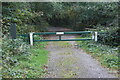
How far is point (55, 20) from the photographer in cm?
2281

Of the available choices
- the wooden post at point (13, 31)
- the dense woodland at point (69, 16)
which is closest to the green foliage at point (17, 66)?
the wooden post at point (13, 31)

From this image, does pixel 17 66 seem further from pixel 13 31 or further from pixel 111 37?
pixel 111 37

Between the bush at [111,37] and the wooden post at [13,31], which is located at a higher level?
the wooden post at [13,31]

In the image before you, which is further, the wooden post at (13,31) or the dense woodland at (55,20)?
the wooden post at (13,31)

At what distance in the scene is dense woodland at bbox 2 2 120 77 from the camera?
732 cm

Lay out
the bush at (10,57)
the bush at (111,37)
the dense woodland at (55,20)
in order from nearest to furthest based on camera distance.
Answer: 1. the bush at (10,57)
2. the dense woodland at (55,20)
3. the bush at (111,37)

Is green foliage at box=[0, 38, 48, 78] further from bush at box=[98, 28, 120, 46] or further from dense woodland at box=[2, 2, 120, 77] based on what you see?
bush at box=[98, 28, 120, 46]

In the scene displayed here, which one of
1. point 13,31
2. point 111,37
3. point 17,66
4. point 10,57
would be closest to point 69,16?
point 111,37

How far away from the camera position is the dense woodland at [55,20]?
24.0ft

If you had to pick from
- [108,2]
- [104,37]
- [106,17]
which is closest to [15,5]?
[104,37]

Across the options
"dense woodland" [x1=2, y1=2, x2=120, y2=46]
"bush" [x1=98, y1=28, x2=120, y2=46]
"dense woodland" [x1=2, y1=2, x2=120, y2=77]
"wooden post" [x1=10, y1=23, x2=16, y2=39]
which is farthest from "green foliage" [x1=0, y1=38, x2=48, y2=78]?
"bush" [x1=98, y1=28, x2=120, y2=46]

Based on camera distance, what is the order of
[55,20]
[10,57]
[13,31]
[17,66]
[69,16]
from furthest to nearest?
[55,20], [69,16], [13,31], [10,57], [17,66]

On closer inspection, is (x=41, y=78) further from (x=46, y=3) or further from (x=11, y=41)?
(x=46, y=3)

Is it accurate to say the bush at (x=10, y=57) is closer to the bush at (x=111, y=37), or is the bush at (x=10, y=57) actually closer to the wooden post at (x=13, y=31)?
the wooden post at (x=13, y=31)
